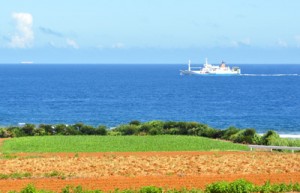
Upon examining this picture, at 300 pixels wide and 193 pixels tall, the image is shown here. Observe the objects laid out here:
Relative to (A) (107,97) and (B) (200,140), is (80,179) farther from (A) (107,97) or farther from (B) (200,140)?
(A) (107,97)

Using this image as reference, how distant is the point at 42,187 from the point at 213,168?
10761 mm

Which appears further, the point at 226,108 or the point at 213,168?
the point at 226,108

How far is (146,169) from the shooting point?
35188 millimetres

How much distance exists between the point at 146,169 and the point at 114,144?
13427mm

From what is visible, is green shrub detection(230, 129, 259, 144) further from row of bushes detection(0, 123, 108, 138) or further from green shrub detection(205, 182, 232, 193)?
green shrub detection(205, 182, 232, 193)

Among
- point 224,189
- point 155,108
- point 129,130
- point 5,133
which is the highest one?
point 224,189

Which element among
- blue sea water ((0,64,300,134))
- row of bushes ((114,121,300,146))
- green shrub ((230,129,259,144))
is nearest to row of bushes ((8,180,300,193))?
green shrub ((230,129,259,144))

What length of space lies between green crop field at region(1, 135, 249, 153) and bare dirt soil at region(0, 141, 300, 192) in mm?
2690

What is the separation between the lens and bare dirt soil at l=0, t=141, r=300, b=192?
99.3ft

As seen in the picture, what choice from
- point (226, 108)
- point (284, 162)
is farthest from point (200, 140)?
point (226, 108)

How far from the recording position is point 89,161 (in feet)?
127

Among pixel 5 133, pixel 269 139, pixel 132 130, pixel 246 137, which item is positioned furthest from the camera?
pixel 132 130

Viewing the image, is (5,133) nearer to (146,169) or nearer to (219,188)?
(146,169)

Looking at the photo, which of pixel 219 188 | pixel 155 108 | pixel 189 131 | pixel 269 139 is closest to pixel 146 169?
pixel 219 188
